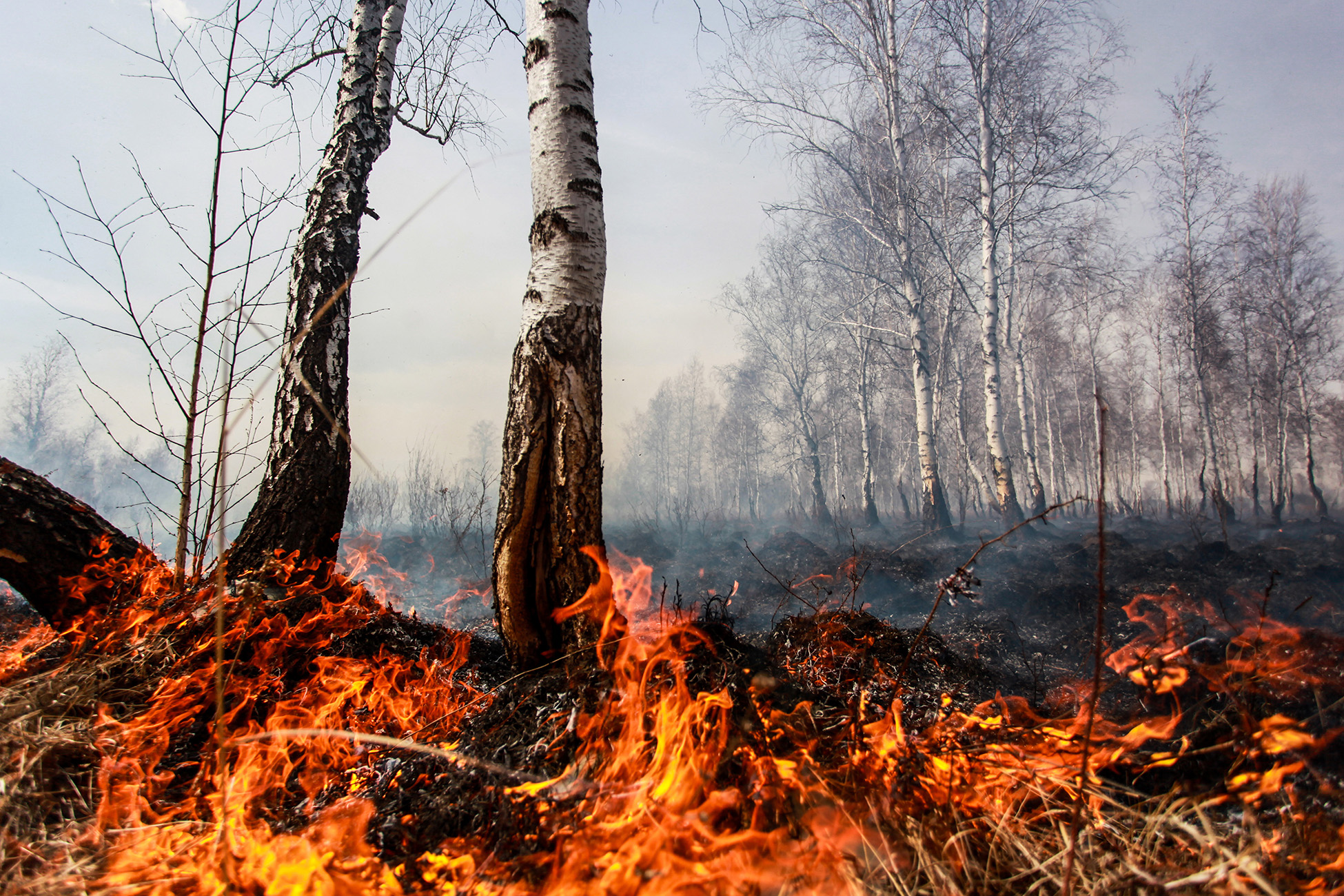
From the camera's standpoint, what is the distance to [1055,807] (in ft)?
5.27

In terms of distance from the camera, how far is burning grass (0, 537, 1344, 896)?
1.36 m

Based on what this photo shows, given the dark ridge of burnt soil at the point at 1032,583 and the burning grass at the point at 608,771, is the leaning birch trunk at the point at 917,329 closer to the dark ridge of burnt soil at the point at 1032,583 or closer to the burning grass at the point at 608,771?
the dark ridge of burnt soil at the point at 1032,583

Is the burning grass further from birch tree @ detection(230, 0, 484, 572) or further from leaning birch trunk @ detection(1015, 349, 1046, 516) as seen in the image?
leaning birch trunk @ detection(1015, 349, 1046, 516)

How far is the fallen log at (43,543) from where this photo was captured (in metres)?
2.63

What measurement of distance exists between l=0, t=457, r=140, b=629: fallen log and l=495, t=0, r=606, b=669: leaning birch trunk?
216 cm

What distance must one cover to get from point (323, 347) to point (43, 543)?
5.32ft

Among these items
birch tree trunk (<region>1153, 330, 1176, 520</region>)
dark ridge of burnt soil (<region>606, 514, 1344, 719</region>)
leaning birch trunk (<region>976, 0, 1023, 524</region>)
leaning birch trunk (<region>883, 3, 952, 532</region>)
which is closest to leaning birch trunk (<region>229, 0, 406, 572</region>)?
dark ridge of burnt soil (<region>606, 514, 1344, 719</region>)

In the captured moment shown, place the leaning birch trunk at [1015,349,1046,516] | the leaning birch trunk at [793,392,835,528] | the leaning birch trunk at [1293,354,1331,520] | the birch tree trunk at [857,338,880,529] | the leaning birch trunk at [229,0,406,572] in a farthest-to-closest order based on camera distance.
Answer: the leaning birch trunk at [793,392,835,528] → the birch tree trunk at [857,338,880,529] → the leaning birch trunk at [1293,354,1331,520] → the leaning birch trunk at [1015,349,1046,516] → the leaning birch trunk at [229,0,406,572]

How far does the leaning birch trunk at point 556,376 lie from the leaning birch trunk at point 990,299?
9234mm

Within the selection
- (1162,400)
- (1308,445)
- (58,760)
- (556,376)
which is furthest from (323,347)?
(1162,400)

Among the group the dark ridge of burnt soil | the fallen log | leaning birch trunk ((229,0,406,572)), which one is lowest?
the dark ridge of burnt soil

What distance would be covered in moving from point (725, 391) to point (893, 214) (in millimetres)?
15252

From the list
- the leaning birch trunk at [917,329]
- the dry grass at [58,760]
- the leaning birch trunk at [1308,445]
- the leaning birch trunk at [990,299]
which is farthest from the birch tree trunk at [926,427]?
the dry grass at [58,760]

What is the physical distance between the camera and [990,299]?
9742mm
